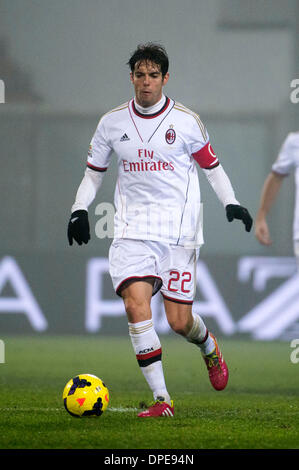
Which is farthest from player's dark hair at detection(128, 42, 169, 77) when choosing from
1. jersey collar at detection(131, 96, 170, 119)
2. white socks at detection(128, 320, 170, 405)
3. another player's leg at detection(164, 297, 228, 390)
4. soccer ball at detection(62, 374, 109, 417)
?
soccer ball at detection(62, 374, 109, 417)

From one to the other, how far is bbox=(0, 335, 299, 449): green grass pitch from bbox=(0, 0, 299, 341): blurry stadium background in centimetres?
359

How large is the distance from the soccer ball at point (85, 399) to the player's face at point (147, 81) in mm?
1883

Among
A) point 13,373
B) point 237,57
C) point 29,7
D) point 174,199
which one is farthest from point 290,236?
point 174,199

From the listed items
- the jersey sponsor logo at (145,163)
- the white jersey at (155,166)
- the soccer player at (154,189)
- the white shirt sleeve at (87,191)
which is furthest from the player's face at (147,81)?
the white shirt sleeve at (87,191)

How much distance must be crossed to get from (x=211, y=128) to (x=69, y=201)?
9.23ft

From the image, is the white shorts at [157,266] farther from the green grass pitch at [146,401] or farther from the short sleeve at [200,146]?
the green grass pitch at [146,401]

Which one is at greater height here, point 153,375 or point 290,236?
point 153,375

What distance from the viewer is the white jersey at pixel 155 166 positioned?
641 cm

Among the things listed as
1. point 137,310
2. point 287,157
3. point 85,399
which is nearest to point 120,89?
point 287,157

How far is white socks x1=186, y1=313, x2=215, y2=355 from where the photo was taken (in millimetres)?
6898

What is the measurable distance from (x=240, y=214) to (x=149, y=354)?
1076 mm

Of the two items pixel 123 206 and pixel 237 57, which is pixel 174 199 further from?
pixel 237 57

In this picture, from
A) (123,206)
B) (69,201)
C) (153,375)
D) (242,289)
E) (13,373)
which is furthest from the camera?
(69,201)

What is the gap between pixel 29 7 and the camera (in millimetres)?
17609
